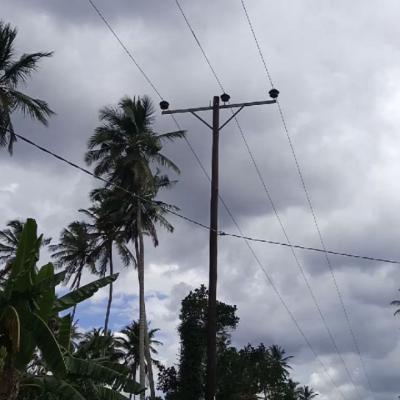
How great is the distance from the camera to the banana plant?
1500 centimetres

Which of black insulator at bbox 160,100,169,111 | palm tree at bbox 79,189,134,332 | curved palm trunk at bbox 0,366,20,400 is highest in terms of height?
palm tree at bbox 79,189,134,332

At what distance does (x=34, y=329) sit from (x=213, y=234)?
17.9 feet

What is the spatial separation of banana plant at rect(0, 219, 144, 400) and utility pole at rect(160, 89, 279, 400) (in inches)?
103

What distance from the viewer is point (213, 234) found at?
18062mm

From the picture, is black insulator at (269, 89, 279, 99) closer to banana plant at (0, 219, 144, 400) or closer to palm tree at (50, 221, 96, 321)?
banana plant at (0, 219, 144, 400)

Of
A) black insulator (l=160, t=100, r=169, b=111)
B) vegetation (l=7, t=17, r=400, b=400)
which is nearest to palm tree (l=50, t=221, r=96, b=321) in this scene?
vegetation (l=7, t=17, r=400, b=400)

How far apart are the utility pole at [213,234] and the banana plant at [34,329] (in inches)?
103

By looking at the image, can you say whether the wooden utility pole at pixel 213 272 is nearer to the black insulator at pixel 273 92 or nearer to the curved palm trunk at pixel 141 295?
the black insulator at pixel 273 92

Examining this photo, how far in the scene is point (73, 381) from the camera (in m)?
17.5

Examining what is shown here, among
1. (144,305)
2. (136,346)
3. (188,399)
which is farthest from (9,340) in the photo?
(136,346)

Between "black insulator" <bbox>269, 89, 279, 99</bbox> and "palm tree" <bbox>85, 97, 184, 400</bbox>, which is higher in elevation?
"palm tree" <bbox>85, 97, 184, 400</bbox>

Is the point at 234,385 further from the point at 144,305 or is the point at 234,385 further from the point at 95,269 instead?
the point at 95,269

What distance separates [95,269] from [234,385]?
17.2 meters

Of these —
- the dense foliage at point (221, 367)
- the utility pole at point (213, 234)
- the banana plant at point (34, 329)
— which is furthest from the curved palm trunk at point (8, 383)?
the dense foliage at point (221, 367)
